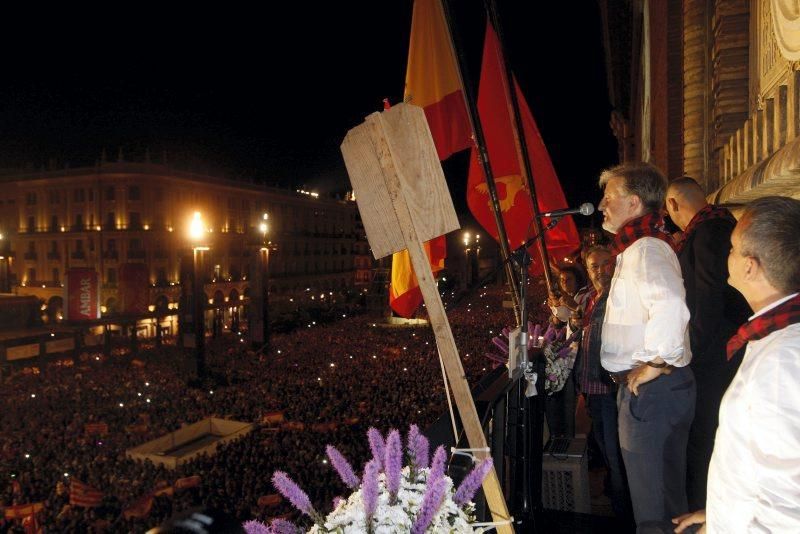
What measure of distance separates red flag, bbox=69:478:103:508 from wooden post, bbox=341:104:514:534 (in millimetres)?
7067

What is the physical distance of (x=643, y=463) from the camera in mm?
2875

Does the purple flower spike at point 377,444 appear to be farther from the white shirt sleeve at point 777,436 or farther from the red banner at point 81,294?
the red banner at point 81,294

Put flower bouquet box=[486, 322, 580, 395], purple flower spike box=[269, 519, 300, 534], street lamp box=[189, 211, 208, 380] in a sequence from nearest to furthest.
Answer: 1. purple flower spike box=[269, 519, 300, 534]
2. flower bouquet box=[486, 322, 580, 395]
3. street lamp box=[189, 211, 208, 380]

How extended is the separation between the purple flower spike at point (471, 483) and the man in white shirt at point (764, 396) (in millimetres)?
742

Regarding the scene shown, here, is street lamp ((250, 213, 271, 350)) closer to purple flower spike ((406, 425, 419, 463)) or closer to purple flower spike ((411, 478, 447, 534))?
purple flower spike ((406, 425, 419, 463))

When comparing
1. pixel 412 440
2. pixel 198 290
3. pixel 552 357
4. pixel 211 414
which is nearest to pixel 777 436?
pixel 412 440

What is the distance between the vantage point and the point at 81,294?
3127 cm

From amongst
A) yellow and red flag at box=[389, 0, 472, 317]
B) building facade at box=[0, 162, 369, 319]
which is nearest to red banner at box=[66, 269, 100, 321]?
building facade at box=[0, 162, 369, 319]

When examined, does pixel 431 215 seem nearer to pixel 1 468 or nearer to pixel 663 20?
pixel 663 20

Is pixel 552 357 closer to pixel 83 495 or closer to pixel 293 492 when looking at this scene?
pixel 293 492

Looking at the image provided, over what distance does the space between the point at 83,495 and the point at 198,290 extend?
10.8 meters

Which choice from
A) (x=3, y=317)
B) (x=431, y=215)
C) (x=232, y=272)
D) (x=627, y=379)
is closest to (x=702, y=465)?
(x=627, y=379)

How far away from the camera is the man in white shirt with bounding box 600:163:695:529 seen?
2.66 m

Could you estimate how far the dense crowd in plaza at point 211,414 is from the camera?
7.13 metres
